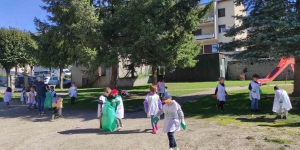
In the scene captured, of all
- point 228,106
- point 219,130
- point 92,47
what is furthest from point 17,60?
point 219,130

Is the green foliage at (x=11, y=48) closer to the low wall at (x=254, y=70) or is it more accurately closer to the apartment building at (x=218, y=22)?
the low wall at (x=254, y=70)

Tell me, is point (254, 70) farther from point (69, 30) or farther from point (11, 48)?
point (11, 48)

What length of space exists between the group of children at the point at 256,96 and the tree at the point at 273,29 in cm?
134

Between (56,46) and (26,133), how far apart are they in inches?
348

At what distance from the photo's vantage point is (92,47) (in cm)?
1363

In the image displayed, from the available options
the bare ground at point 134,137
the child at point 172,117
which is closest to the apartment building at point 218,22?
the bare ground at point 134,137

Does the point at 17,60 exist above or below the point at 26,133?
above

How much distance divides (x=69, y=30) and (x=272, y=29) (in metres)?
Answer: 10.7

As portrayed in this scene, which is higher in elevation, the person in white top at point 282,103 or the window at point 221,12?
the window at point 221,12

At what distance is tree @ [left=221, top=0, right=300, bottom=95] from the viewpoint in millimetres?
10461

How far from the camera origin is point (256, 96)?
10.6m

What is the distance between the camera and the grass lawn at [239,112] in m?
8.93

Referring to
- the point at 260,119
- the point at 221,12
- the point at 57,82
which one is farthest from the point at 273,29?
the point at 221,12

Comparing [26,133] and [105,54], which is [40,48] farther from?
[26,133]
